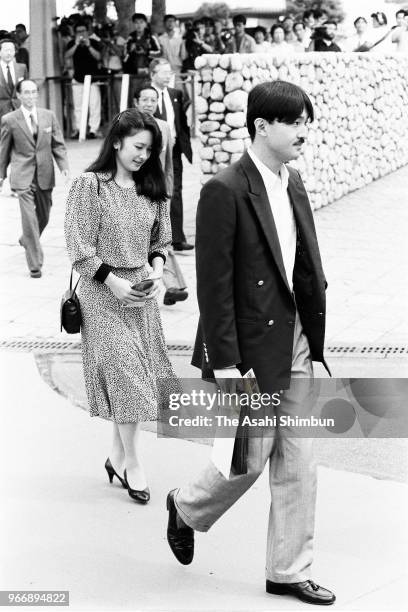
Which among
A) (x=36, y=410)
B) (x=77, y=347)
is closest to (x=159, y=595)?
(x=36, y=410)

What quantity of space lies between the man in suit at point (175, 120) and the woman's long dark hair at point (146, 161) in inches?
187

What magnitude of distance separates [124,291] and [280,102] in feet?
4.40

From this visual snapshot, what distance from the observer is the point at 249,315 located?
397 centimetres

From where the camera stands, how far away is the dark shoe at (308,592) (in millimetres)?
4020

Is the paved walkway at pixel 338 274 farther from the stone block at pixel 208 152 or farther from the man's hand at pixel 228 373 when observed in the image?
the man's hand at pixel 228 373

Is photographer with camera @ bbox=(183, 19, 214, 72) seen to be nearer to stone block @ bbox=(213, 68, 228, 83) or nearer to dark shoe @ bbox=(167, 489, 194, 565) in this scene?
stone block @ bbox=(213, 68, 228, 83)

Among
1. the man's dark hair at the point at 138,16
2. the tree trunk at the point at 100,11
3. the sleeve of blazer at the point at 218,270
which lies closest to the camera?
the sleeve of blazer at the point at 218,270

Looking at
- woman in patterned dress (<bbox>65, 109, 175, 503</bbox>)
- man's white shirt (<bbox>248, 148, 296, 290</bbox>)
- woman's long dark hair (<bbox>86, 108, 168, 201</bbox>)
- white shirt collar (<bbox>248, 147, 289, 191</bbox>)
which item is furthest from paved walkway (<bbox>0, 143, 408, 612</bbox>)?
white shirt collar (<bbox>248, 147, 289, 191</bbox>)

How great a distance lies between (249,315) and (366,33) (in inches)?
557

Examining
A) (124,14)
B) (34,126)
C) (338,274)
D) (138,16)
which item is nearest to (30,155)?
(34,126)

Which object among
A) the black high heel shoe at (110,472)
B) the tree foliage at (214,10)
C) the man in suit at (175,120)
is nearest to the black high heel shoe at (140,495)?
the black high heel shoe at (110,472)

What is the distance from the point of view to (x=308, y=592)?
159 inches

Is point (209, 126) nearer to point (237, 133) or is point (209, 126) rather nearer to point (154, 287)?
point (237, 133)

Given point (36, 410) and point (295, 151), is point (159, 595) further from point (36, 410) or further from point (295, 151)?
point (36, 410)
